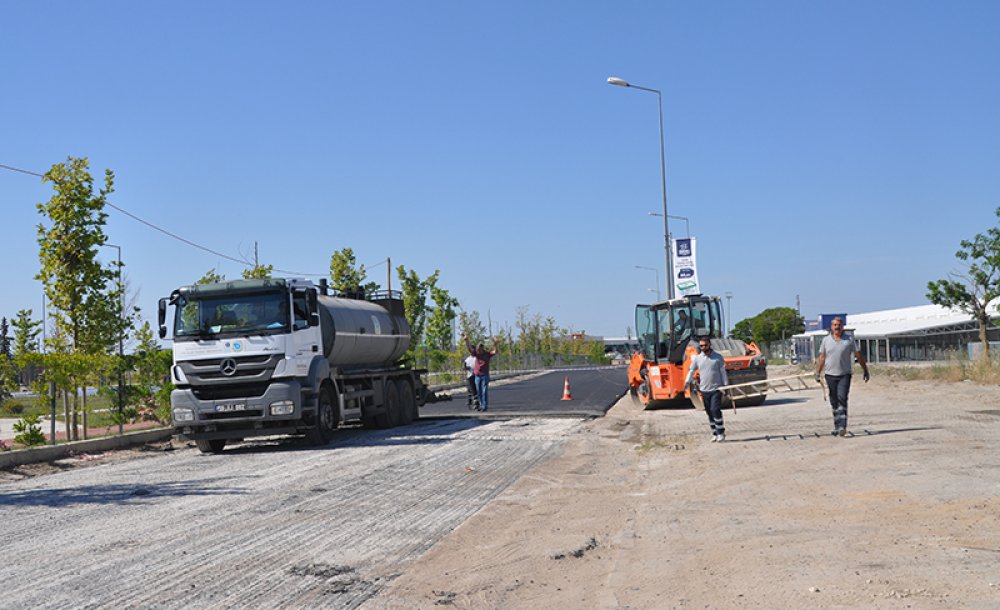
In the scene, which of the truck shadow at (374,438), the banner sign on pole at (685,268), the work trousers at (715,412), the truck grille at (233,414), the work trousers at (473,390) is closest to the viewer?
the work trousers at (715,412)

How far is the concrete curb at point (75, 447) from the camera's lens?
16.2 meters

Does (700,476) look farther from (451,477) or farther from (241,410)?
(241,410)

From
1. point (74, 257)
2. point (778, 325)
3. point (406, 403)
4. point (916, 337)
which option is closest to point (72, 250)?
point (74, 257)

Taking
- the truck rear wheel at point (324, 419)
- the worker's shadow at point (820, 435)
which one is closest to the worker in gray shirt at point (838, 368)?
the worker's shadow at point (820, 435)

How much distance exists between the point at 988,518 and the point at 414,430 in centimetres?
1525

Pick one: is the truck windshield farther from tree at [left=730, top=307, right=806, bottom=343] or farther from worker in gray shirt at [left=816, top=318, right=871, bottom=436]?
tree at [left=730, top=307, right=806, bottom=343]

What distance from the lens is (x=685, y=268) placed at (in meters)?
35.4

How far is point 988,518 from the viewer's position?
296 inches

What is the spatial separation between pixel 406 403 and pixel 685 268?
14965mm

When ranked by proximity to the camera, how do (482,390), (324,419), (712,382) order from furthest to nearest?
(482,390) < (324,419) < (712,382)

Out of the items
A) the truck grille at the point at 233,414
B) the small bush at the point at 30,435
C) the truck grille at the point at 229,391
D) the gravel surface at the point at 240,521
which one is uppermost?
the truck grille at the point at 229,391

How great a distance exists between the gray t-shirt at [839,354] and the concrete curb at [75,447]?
42.4 ft

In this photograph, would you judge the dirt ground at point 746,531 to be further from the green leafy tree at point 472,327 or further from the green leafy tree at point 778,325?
the green leafy tree at point 778,325

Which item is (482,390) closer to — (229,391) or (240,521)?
(229,391)
